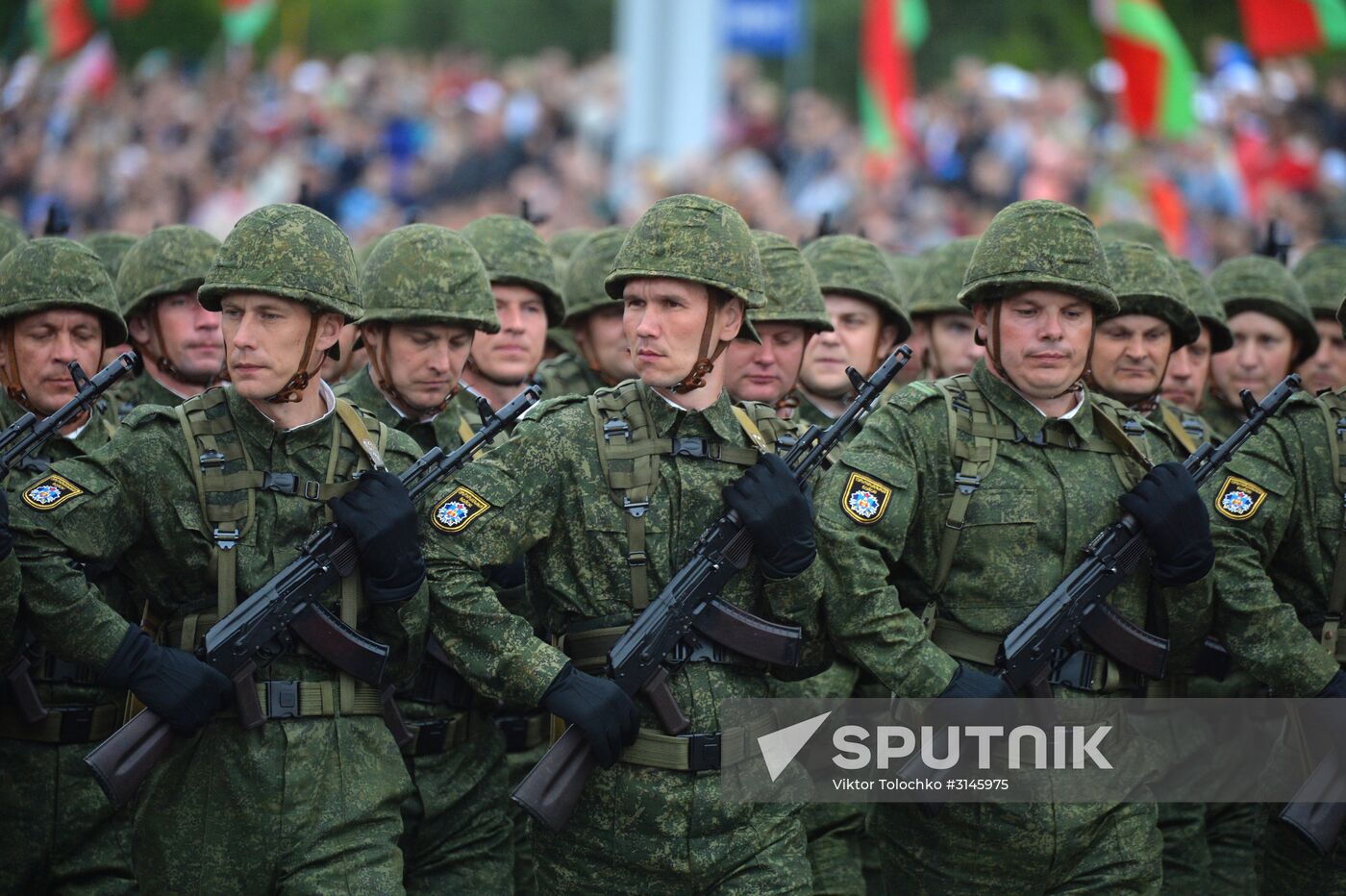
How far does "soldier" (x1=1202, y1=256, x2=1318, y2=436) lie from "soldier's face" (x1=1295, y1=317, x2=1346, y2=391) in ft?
1.31

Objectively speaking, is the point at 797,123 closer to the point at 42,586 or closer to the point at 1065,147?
the point at 1065,147

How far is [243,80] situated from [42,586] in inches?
977

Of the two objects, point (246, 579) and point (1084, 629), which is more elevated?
point (246, 579)

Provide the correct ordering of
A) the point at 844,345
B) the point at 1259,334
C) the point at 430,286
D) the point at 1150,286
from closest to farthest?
1. the point at 430,286
2. the point at 1150,286
3. the point at 844,345
4. the point at 1259,334

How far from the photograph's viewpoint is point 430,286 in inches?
313

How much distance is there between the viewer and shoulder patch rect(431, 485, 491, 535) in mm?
6387

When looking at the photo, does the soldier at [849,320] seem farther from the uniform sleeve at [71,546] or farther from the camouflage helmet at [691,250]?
the uniform sleeve at [71,546]

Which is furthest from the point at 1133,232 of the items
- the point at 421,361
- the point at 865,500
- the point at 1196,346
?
the point at 865,500

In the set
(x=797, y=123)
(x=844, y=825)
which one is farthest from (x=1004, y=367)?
(x=797, y=123)

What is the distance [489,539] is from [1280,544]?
3214mm

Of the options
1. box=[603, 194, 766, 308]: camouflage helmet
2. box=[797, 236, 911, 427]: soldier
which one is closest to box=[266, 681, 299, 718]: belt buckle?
box=[603, 194, 766, 308]: camouflage helmet

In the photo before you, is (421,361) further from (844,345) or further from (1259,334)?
(1259,334)

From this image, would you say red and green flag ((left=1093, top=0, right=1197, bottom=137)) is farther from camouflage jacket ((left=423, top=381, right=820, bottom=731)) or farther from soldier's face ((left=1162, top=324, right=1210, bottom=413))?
camouflage jacket ((left=423, top=381, right=820, bottom=731))

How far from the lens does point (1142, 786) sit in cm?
684
